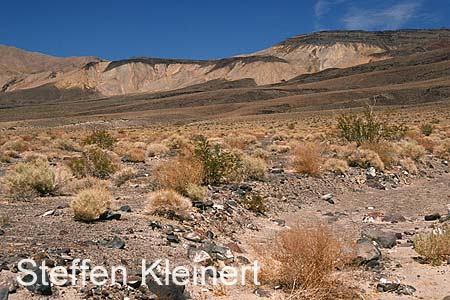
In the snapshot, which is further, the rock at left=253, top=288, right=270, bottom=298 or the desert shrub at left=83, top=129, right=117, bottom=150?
the desert shrub at left=83, top=129, right=117, bottom=150

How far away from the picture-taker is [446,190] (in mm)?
15492

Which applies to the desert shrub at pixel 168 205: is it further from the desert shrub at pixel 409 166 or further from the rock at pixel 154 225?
the desert shrub at pixel 409 166

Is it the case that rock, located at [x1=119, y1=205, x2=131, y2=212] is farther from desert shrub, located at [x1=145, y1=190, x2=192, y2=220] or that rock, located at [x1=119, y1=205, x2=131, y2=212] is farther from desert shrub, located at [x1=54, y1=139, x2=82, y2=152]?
desert shrub, located at [x1=54, y1=139, x2=82, y2=152]

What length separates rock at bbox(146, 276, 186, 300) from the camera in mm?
5699

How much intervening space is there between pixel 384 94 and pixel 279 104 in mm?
23772

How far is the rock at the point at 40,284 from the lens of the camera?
526 cm

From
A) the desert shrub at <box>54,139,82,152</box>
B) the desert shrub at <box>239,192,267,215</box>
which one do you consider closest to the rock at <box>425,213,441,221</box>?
the desert shrub at <box>239,192,267,215</box>

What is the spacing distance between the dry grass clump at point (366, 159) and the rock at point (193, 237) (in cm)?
1088

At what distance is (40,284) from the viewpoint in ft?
17.4

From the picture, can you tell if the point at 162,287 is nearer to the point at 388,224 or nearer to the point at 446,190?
the point at 388,224

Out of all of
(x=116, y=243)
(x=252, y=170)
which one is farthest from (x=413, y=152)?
(x=116, y=243)

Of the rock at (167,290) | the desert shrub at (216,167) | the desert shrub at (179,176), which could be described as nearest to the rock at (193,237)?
the rock at (167,290)

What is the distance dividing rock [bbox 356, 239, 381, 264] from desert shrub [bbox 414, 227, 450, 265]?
74 centimetres

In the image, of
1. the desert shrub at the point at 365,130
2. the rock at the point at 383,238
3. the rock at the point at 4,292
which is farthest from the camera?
the desert shrub at the point at 365,130
